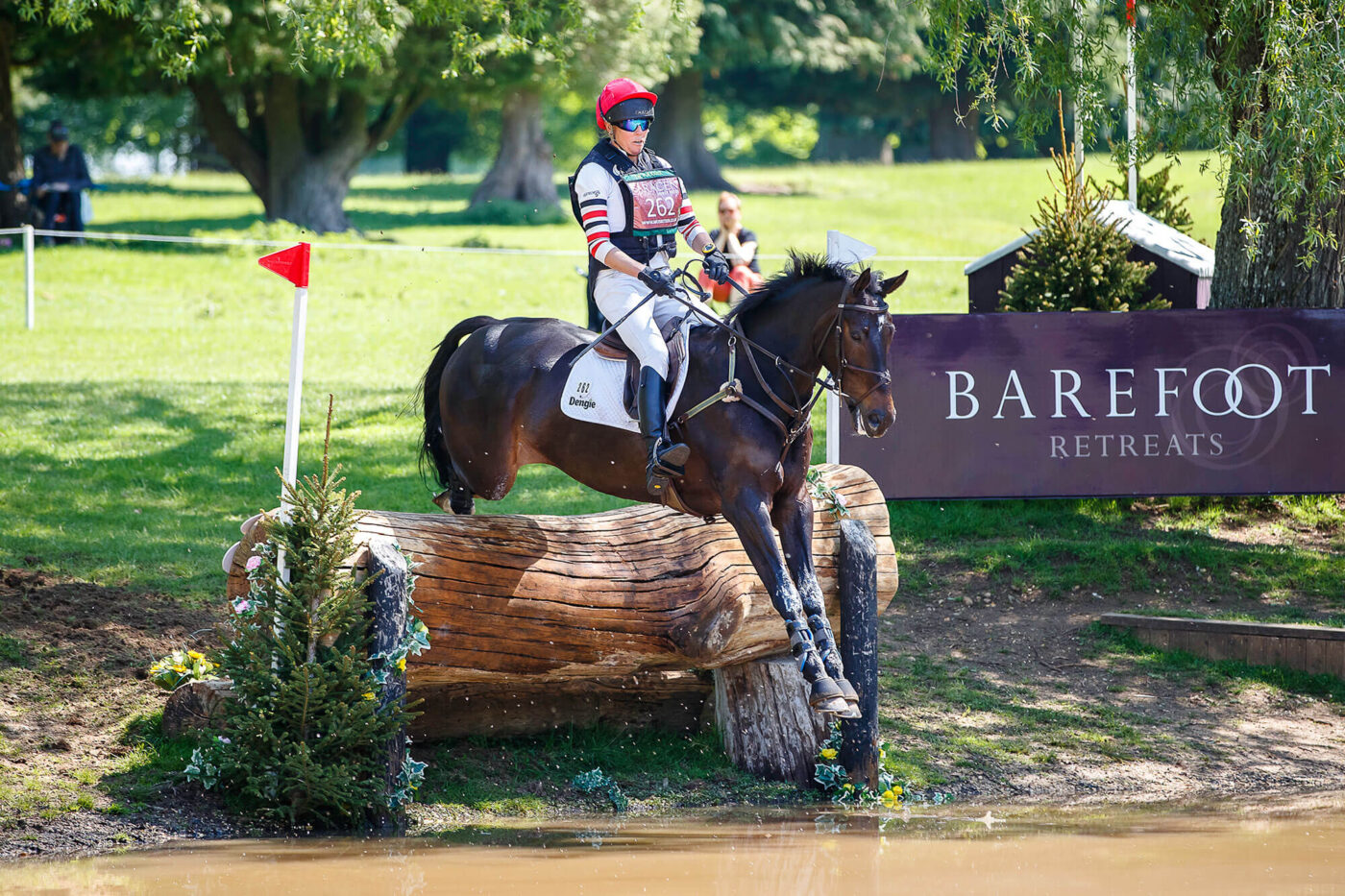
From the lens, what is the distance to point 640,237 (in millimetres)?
6945

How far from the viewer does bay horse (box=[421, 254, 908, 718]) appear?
6422mm

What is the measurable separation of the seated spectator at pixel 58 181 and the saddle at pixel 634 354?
61.5 ft

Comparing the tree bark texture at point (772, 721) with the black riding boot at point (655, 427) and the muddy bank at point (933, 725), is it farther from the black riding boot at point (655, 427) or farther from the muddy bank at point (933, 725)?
the black riding boot at point (655, 427)

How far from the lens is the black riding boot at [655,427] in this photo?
666 centimetres

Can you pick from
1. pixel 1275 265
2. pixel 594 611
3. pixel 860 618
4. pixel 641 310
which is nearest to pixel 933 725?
pixel 860 618

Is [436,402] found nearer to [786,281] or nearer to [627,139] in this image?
[627,139]

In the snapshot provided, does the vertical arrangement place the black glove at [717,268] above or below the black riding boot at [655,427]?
above

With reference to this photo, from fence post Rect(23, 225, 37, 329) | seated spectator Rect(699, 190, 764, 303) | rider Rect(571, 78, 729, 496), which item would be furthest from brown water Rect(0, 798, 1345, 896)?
fence post Rect(23, 225, 37, 329)

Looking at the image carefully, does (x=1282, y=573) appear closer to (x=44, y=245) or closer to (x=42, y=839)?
(x=42, y=839)

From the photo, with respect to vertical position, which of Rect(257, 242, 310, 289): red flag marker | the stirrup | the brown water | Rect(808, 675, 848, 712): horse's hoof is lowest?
the brown water

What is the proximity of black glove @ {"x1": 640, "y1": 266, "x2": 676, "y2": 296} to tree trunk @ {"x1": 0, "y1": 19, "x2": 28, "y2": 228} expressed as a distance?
19.7m

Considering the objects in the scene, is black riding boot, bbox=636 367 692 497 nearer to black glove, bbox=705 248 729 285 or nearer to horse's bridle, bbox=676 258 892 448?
horse's bridle, bbox=676 258 892 448

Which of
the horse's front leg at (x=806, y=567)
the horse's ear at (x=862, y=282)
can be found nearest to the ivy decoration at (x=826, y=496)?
the horse's front leg at (x=806, y=567)

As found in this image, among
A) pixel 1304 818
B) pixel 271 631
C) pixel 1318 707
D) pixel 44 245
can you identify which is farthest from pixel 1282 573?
pixel 44 245
